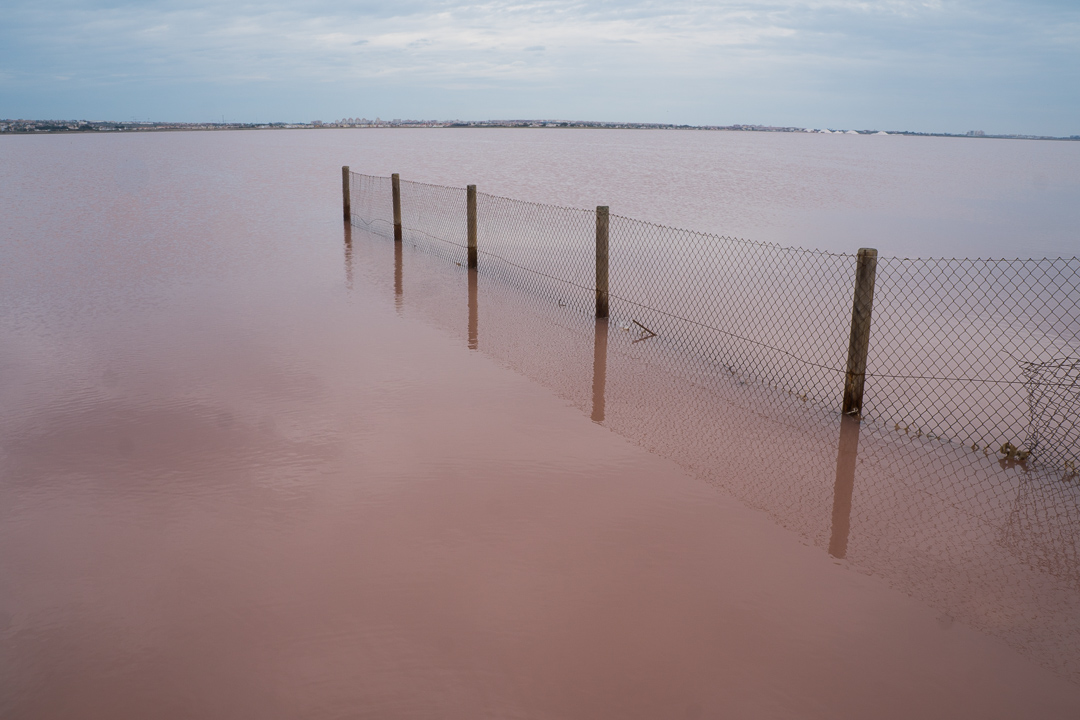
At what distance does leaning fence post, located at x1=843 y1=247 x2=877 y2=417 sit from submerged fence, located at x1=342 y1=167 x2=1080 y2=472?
0.01m

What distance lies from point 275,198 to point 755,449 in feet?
79.5

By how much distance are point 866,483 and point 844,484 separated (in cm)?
16

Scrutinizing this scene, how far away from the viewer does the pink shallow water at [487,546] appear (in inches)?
139

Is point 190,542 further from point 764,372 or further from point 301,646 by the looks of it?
point 764,372

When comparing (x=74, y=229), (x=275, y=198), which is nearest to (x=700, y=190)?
(x=275, y=198)

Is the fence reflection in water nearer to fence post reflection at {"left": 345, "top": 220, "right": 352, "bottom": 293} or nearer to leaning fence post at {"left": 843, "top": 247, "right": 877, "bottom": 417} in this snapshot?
leaning fence post at {"left": 843, "top": 247, "right": 877, "bottom": 417}

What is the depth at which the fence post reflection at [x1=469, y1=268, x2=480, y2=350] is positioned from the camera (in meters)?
9.28

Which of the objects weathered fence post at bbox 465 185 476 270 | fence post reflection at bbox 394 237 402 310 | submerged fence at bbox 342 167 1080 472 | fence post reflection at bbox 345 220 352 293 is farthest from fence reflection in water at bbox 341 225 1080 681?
weathered fence post at bbox 465 185 476 270

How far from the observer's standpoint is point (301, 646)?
3740 millimetres

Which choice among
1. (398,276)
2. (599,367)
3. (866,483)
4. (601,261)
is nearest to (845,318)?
(601,261)

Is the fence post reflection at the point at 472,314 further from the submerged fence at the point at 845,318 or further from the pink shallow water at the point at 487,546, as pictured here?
the submerged fence at the point at 845,318

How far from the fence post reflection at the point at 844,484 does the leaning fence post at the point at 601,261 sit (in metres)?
3.99

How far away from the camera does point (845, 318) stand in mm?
10250

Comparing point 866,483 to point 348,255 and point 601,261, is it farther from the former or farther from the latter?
→ point 348,255
